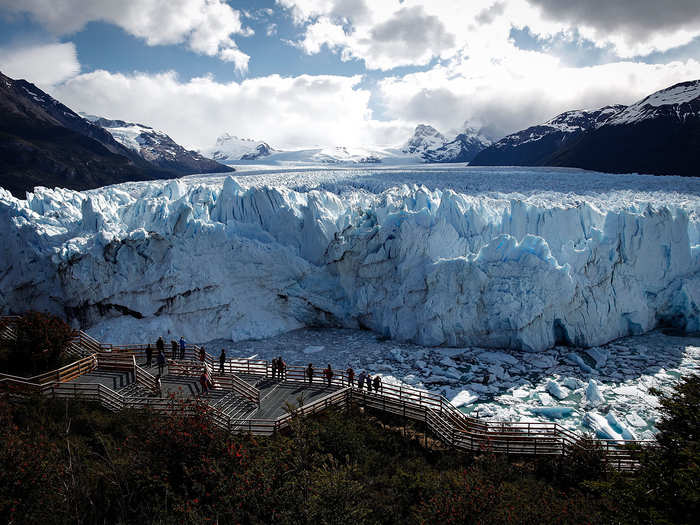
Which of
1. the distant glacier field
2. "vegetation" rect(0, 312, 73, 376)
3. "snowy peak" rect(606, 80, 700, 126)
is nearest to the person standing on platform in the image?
"vegetation" rect(0, 312, 73, 376)

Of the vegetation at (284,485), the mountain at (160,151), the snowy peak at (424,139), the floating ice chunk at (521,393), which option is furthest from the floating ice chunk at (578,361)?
the snowy peak at (424,139)

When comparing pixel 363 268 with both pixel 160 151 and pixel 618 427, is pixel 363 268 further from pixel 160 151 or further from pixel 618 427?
pixel 160 151

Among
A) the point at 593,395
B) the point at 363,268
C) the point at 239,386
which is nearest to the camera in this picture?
the point at 239,386

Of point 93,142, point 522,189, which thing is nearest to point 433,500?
point 522,189

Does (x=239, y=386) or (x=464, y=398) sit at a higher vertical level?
(x=239, y=386)

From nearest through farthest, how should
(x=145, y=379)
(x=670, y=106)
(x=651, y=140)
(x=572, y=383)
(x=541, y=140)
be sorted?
(x=145, y=379) < (x=572, y=383) < (x=651, y=140) < (x=670, y=106) < (x=541, y=140)

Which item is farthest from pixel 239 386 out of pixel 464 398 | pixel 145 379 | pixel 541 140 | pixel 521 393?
pixel 541 140

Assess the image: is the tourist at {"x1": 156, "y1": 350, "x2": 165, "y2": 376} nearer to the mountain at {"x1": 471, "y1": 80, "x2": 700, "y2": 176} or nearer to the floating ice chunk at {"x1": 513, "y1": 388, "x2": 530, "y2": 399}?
the floating ice chunk at {"x1": 513, "y1": 388, "x2": 530, "y2": 399}

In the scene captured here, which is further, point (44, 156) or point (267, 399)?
point (44, 156)
